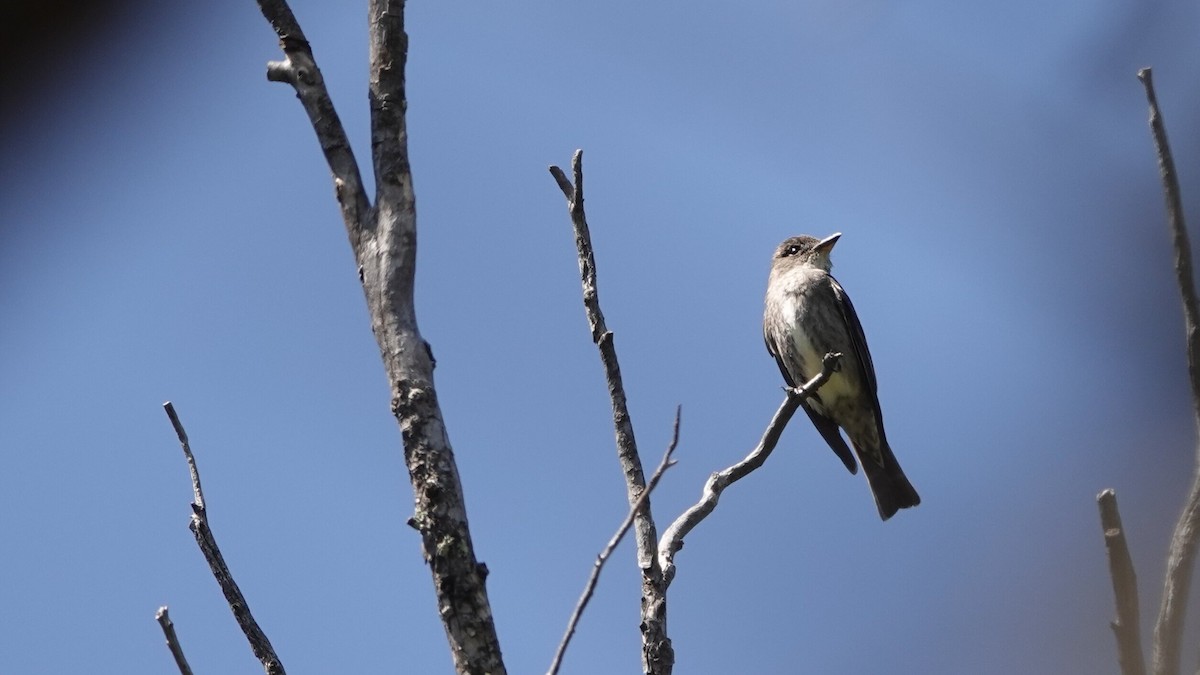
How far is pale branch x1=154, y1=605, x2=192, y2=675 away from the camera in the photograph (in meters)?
2.28

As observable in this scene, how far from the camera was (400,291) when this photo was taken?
2441 millimetres

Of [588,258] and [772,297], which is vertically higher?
[772,297]

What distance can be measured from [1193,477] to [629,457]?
77.6 inches

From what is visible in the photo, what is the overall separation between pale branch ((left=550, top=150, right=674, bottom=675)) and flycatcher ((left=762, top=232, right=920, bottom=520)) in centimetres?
421

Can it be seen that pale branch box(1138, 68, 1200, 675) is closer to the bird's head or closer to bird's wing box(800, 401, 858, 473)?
bird's wing box(800, 401, 858, 473)

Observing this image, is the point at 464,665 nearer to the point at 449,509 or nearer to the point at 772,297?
the point at 449,509

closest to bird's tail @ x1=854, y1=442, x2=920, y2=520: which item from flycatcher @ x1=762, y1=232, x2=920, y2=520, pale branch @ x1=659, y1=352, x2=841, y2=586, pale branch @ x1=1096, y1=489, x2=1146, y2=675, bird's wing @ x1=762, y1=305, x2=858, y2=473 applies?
flycatcher @ x1=762, y1=232, x2=920, y2=520

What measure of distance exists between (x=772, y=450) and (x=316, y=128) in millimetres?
1658

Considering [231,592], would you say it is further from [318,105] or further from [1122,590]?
[1122,590]

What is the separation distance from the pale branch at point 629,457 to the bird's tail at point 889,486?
4.51 meters

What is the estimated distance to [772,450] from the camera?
3.60 metres

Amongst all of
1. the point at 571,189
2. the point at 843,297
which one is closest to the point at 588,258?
the point at 571,189

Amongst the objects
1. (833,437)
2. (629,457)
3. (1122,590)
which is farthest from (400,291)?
(833,437)

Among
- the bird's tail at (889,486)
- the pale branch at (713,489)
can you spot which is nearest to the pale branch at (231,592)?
the pale branch at (713,489)
